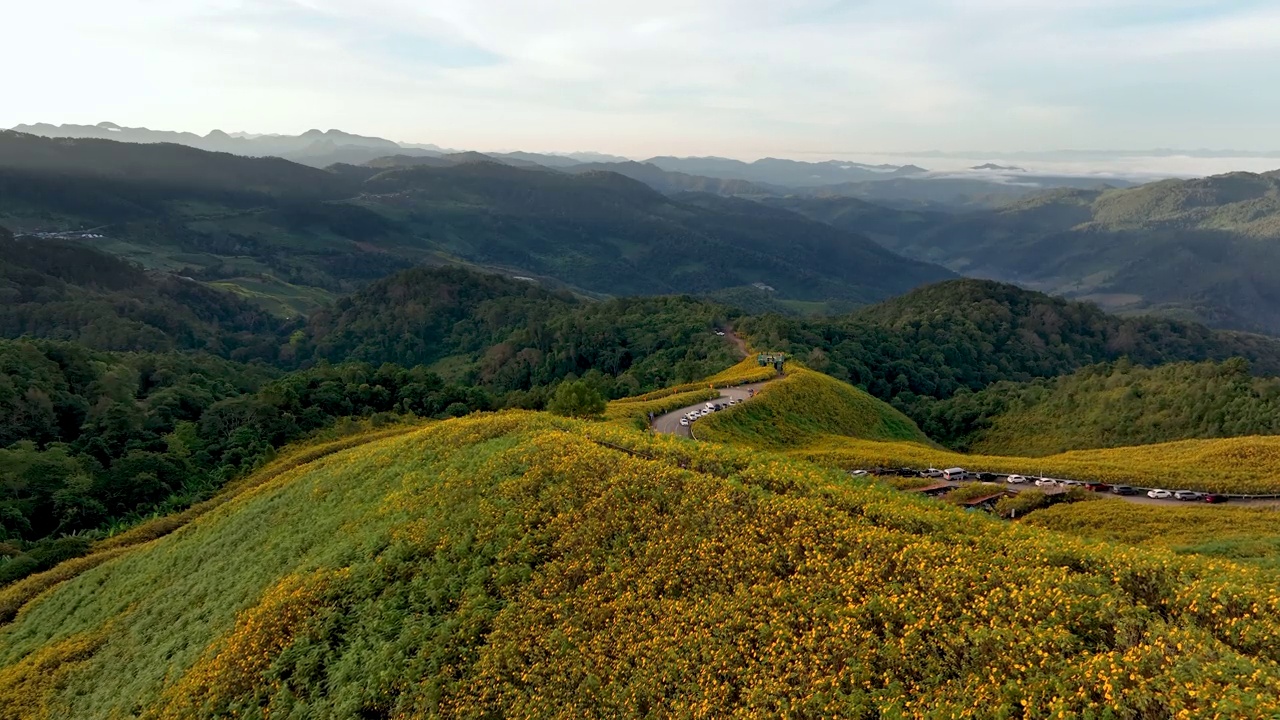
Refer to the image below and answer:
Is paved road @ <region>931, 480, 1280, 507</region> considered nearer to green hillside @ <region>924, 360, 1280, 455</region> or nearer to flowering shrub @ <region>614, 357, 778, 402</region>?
flowering shrub @ <region>614, 357, 778, 402</region>

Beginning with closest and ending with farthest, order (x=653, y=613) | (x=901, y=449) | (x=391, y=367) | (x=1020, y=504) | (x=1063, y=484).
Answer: (x=653, y=613), (x=1020, y=504), (x=1063, y=484), (x=901, y=449), (x=391, y=367)

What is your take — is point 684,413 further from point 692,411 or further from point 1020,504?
point 1020,504

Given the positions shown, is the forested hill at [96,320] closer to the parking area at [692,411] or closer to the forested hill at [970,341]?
the forested hill at [970,341]

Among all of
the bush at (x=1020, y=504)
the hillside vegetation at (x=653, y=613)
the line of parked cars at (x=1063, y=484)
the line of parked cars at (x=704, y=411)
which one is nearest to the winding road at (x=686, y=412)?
the line of parked cars at (x=704, y=411)

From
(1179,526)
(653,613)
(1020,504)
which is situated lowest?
(1020,504)

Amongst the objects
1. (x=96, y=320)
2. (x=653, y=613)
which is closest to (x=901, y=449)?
(x=653, y=613)

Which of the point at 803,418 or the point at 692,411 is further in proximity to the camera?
the point at 803,418

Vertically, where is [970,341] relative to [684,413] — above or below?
below
